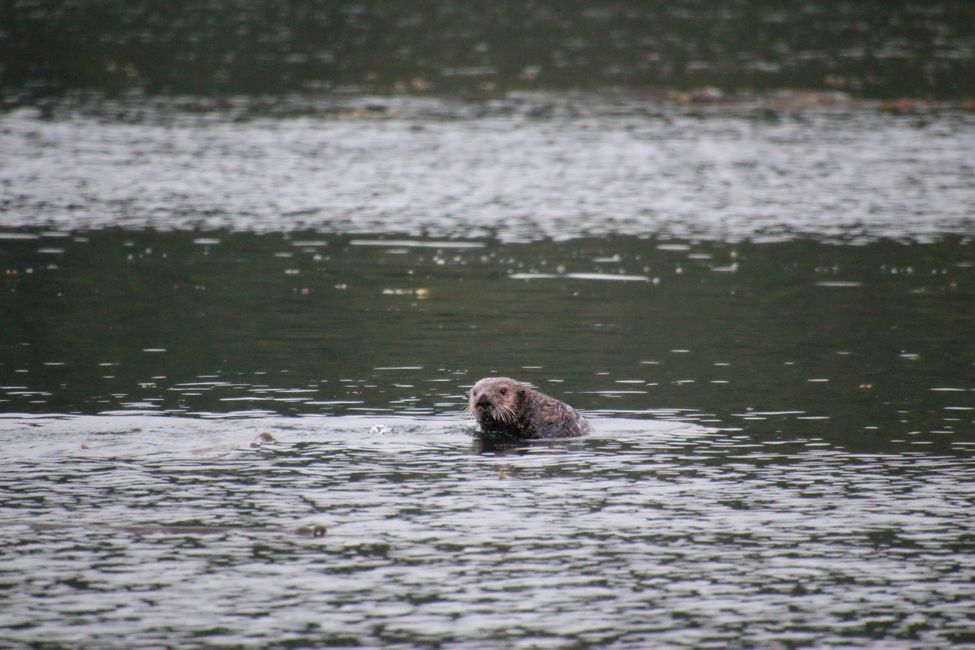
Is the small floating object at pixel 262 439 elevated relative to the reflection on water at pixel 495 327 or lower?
lower

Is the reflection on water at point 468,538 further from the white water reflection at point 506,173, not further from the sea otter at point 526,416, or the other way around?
the white water reflection at point 506,173

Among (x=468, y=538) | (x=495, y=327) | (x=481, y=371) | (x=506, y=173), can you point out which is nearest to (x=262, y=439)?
(x=468, y=538)

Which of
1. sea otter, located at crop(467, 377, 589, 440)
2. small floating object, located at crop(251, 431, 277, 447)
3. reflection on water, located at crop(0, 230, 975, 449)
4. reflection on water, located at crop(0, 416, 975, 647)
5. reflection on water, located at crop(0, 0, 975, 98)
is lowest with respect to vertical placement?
reflection on water, located at crop(0, 416, 975, 647)

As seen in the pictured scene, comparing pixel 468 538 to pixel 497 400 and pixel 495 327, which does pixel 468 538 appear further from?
pixel 495 327

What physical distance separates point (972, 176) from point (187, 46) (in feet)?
161

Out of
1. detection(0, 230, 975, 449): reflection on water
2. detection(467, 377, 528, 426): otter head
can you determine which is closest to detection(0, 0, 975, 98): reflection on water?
detection(0, 230, 975, 449): reflection on water

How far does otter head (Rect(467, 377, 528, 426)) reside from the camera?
21297 mm

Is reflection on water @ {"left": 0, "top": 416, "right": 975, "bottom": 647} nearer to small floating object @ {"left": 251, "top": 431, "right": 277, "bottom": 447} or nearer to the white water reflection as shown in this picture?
small floating object @ {"left": 251, "top": 431, "right": 277, "bottom": 447}

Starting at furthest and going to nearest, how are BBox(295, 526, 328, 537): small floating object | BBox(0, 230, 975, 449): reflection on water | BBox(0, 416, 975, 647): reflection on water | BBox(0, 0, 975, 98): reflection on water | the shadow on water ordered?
BBox(0, 0, 975, 98): reflection on water, BBox(0, 230, 975, 449): reflection on water, BBox(295, 526, 328, 537): small floating object, the shadow on water, BBox(0, 416, 975, 647): reflection on water

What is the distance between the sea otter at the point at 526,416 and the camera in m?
21.5

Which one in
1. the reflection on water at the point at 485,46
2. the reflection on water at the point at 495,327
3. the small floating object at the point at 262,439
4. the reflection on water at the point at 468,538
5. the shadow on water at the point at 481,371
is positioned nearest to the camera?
the reflection on water at the point at 468,538

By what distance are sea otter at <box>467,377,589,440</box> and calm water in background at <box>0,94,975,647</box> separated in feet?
1.20

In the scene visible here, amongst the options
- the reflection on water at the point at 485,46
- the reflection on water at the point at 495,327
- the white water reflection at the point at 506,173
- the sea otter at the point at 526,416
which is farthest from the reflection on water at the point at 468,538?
the reflection on water at the point at 485,46

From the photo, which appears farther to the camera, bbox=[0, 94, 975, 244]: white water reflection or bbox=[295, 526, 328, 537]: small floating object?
bbox=[0, 94, 975, 244]: white water reflection
